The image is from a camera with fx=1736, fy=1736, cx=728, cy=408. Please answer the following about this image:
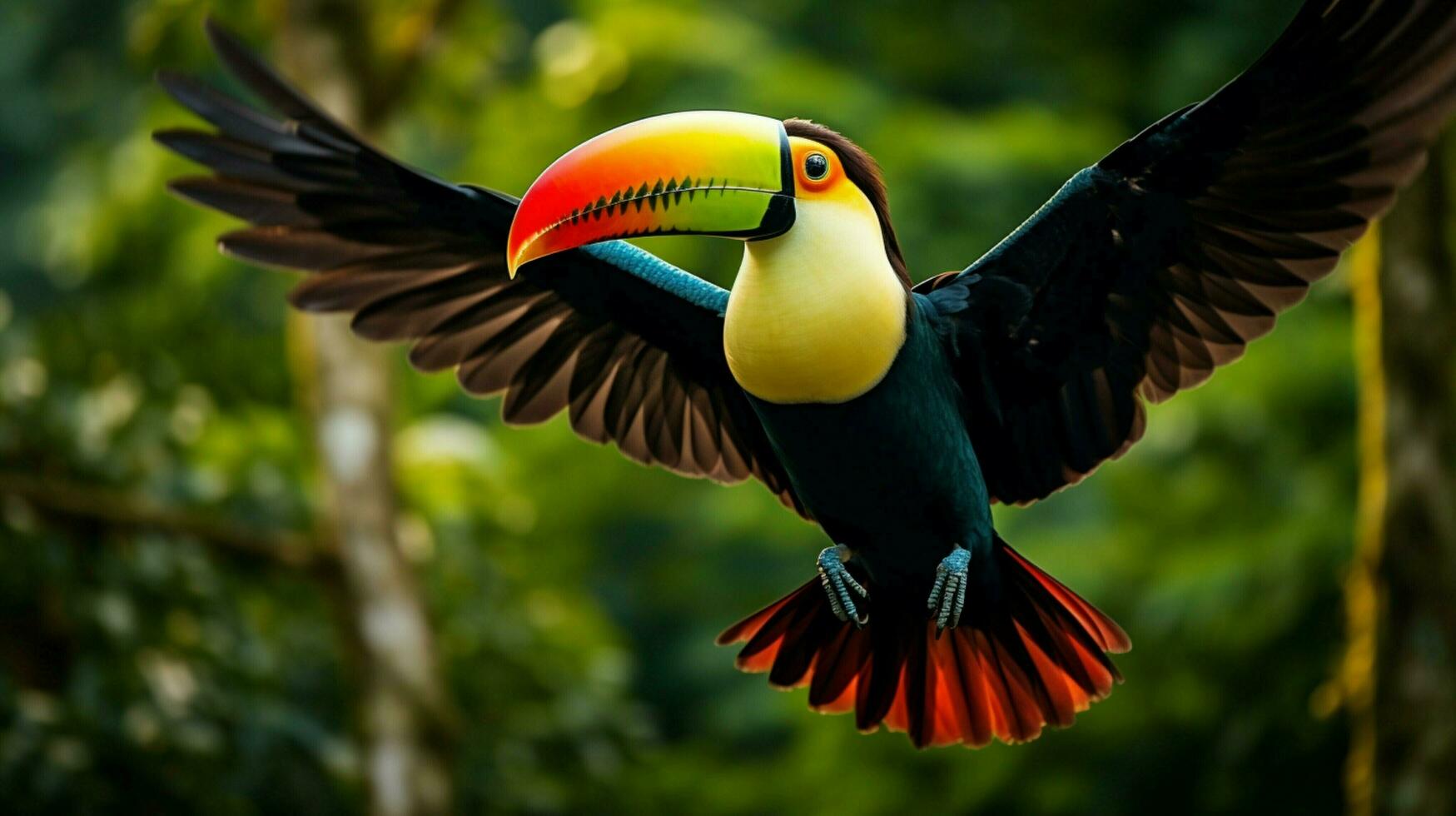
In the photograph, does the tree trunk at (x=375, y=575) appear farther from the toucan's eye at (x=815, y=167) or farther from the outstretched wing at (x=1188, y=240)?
the toucan's eye at (x=815, y=167)

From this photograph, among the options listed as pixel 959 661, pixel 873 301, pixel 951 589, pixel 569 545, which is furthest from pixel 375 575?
pixel 873 301

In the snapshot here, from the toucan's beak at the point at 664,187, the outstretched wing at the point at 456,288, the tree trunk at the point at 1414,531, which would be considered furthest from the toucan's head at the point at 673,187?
the tree trunk at the point at 1414,531

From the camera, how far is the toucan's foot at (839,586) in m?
2.91

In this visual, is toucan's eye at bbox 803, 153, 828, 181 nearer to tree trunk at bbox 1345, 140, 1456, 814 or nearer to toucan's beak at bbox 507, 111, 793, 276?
toucan's beak at bbox 507, 111, 793, 276

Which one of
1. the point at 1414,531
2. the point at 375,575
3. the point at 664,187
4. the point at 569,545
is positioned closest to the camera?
the point at 664,187

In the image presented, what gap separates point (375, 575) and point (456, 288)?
141 inches

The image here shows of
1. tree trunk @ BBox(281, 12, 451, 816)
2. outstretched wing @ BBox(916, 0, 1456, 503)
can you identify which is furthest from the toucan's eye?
tree trunk @ BBox(281, 12, 451, 816)

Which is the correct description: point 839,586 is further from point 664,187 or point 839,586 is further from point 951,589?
point 664,187

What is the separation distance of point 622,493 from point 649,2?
161 inches

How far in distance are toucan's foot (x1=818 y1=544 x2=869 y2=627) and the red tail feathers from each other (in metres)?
0.29

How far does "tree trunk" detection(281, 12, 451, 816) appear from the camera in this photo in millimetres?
7207

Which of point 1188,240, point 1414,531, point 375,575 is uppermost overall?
point 375,575

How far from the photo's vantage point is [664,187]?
251cm

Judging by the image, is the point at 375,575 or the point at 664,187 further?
the point at 375,575
